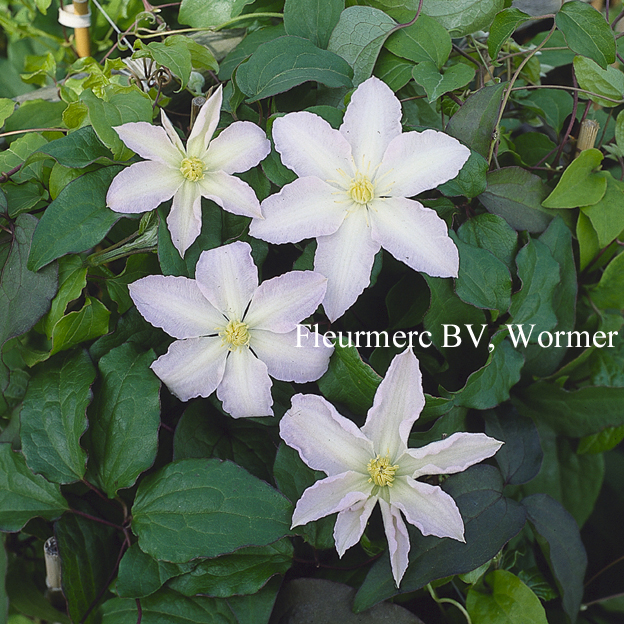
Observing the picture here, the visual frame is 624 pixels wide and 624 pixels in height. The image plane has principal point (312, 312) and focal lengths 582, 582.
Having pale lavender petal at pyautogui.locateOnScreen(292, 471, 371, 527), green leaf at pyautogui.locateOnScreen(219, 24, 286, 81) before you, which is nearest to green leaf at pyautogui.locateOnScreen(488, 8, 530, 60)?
green leaf at pyautogui.locateOnScreen(219, 24, 286, 81)

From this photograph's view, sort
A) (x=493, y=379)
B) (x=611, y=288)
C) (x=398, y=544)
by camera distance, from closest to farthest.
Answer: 1. (x=398, y=544)
2. (x=493, y=379)
3. (x=611, y=288)

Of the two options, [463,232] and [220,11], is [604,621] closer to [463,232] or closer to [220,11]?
[463,232]

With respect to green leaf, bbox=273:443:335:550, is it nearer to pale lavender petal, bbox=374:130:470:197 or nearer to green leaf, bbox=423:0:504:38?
pale lavender petal, bbox=374:130:470:197

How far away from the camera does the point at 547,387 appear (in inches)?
24.7

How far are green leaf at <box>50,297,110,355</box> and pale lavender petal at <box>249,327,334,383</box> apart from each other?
0.15 meters

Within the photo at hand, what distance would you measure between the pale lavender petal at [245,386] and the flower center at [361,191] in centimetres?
16

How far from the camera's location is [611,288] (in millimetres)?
661

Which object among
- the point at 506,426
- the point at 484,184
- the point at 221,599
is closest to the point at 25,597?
the point at 221,599

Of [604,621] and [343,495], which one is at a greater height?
[343,495]

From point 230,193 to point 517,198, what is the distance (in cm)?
29

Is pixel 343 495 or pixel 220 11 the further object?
pixel 220 11

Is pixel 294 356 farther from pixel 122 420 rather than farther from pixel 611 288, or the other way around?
pixel 611 288

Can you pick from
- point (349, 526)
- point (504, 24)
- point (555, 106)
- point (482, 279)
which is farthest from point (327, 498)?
point (555, 106)

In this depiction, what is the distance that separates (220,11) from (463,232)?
0.38 meters
